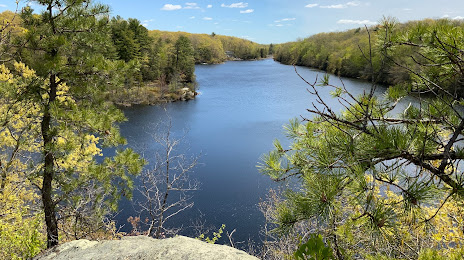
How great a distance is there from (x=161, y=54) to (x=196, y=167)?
28.7 metres

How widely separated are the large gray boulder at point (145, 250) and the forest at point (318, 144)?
1.91ft

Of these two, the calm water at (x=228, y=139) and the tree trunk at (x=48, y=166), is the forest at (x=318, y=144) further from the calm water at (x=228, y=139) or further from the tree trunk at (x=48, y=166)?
the calm water at (x=228, y=139)

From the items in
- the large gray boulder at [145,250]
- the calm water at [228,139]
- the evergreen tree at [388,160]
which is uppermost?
the evergreen tree at [388,160]

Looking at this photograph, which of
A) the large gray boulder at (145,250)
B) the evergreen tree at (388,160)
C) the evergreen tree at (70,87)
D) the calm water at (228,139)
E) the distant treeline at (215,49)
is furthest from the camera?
the distant treeline at (215,49)

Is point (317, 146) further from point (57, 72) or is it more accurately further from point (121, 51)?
point (121, 51)

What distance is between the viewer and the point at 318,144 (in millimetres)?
2049

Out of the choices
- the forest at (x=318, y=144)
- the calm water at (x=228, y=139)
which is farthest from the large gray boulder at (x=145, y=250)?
the calm water at (x=228, y=139)

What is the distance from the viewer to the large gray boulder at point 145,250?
10.2ft

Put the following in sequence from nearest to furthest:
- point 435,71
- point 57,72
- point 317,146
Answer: point 317,146, point 435,71, point 57,72

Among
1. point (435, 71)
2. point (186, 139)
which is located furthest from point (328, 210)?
point (186, 139)

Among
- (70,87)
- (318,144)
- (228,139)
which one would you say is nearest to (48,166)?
(70,87)

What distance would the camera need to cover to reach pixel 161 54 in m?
41.0

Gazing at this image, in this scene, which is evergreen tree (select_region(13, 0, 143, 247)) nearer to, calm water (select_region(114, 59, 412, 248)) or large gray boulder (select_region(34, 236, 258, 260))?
large gray boulder (select_region(34, 236, 258, 260))

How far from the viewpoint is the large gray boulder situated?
10.2 feet
